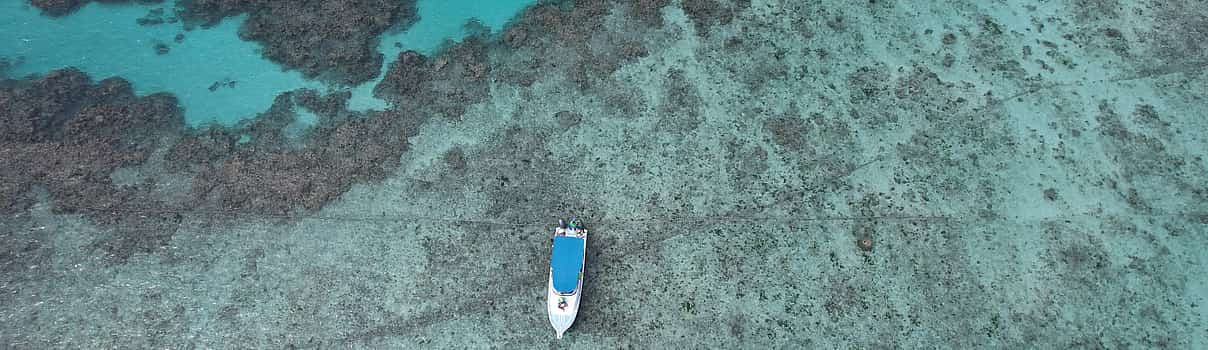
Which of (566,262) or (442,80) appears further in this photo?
(442,80)

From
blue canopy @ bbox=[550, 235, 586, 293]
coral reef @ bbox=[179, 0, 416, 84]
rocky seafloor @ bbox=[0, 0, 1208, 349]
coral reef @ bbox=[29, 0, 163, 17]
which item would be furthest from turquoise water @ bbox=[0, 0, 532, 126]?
blue canopy @ bbox=[550, 235, 586, 293]

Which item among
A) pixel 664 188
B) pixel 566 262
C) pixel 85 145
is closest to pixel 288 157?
pixel 85 145

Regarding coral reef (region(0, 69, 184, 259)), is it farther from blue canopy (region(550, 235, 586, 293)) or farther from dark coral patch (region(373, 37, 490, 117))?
blue canopy (region(550, 235, 586, 293))

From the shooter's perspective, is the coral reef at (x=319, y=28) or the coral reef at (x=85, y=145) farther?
the coral reef at (x=319, y=28)

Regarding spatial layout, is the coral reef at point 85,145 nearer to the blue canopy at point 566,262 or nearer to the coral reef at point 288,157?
the coral reef at point 288,157

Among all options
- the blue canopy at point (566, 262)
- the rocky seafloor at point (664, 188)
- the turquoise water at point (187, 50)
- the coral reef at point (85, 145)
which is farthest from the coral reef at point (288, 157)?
the blue canopy at point (566, 262)

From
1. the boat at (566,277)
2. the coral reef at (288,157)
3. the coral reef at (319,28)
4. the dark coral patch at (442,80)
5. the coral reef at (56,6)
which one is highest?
the coral reef at (56,6)

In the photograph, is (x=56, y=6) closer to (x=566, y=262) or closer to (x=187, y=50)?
(x=187, y=50)
